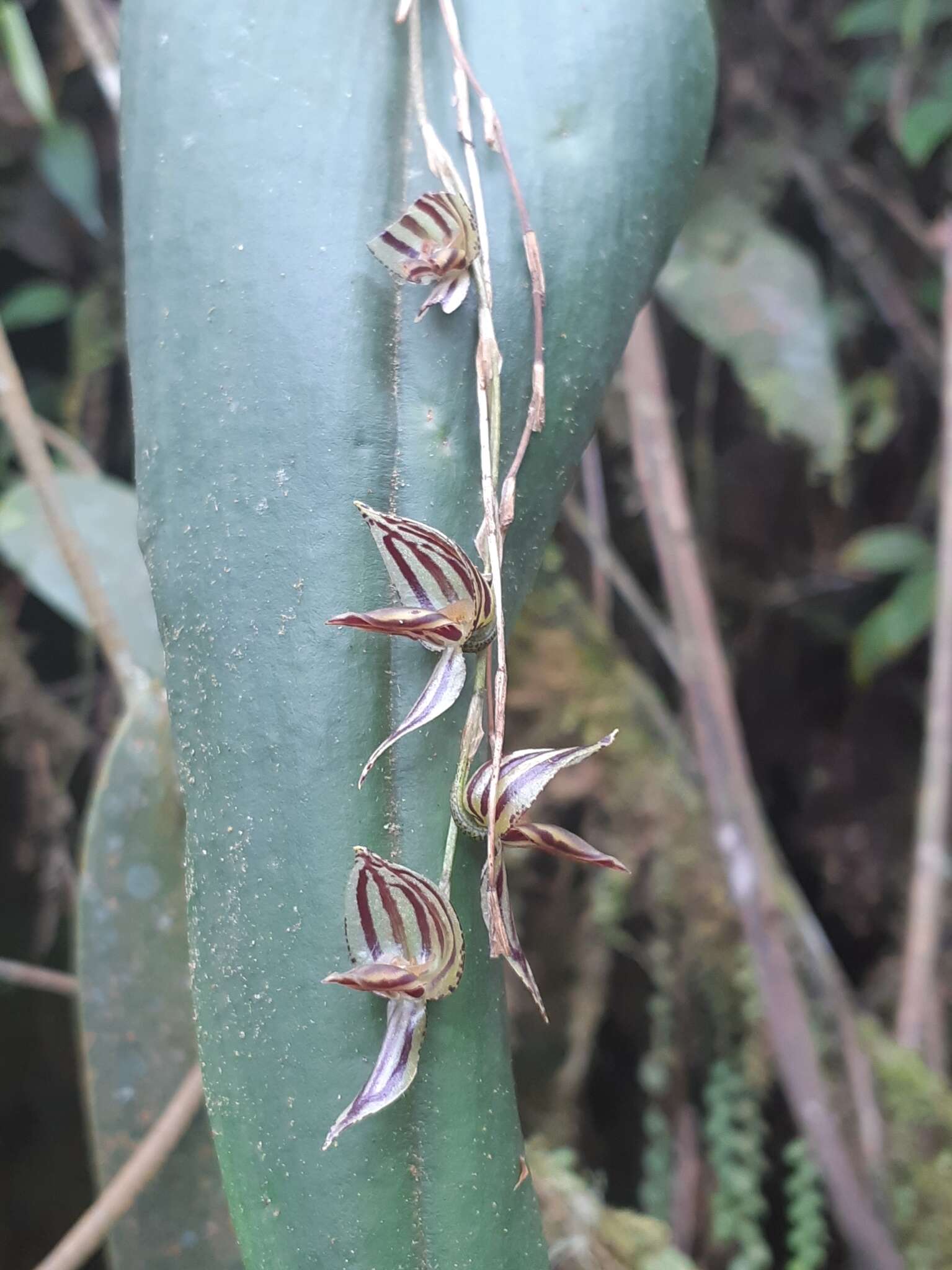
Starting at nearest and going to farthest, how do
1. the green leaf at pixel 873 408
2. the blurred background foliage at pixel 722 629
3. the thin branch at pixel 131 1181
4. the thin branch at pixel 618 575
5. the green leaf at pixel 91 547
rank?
the thin branch at pixel 131 1181
the green leaf at pixel 91 547
the blurred background foliage at pixel 722 629
the thin branch at pixel 618 575
the green leaf at pixel 873 408

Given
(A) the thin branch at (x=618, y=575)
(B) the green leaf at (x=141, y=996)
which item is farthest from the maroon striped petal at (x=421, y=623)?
(A) the thin branch at (x=618, y=575)

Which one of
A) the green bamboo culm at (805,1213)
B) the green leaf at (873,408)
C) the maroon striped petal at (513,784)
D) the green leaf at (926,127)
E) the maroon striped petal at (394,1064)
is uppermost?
the green leaf at (926,127)

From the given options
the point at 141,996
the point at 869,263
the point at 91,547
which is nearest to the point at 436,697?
the point at 141,996

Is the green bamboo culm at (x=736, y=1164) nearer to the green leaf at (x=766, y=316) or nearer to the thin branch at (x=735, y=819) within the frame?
the thin branch at (x=735, y=819)

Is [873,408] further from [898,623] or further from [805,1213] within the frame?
[805,1213]

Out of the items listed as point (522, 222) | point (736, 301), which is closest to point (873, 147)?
point (736, 301)
